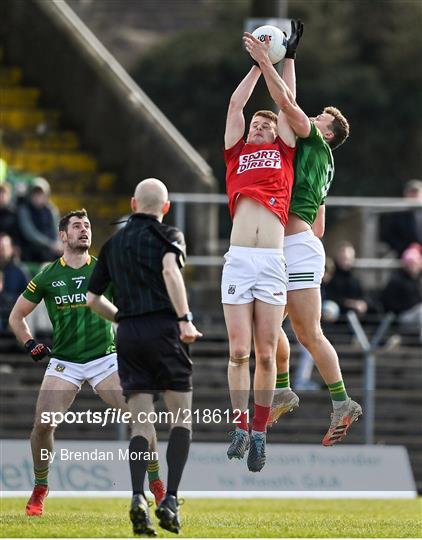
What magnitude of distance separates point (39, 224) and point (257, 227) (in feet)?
27.0

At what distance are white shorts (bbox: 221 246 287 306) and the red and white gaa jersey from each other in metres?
0.32

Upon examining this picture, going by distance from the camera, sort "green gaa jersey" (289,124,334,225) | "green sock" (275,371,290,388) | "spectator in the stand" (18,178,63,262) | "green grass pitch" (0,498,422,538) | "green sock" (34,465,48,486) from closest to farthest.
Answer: "green grass pitch" (0,498,422,538) < "green gaa jersey" (289,124,334,225) < "green sock" (275,371,290,388) < "green sock" (34,465,48,486) < "spectator in the stand" (18,178,63,262)

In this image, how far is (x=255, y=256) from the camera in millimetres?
13555

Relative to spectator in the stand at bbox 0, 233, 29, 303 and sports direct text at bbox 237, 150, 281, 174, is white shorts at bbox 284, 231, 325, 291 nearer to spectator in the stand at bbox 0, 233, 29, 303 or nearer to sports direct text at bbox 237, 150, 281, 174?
sports direct text at bbox 237, 150, 281, 174

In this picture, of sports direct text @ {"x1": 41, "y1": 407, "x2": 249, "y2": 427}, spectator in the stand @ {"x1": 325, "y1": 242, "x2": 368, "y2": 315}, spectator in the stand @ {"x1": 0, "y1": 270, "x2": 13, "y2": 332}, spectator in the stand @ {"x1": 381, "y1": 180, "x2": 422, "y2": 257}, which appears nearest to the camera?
sports direct text @ {"x1": 41, "y1": 407, "x2": 249, "y2": 427}

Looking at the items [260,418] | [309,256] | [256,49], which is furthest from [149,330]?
[256,49]

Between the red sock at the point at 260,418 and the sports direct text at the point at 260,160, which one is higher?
the sports direct text at the point at 260,160

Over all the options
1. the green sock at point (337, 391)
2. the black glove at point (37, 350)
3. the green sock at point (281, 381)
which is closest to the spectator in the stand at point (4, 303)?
the black glove at point (37, 350)

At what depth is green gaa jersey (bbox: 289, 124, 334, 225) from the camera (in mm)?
13867

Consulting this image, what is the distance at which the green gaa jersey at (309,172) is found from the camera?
13867 millimetres

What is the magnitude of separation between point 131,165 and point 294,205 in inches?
459

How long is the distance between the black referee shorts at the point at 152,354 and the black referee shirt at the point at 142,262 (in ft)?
0.30

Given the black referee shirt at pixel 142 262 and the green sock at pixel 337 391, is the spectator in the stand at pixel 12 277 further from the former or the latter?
the black referee shirt at pixel 142 262

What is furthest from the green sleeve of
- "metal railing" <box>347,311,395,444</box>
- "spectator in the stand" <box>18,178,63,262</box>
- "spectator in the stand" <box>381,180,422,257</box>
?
"spectator in the stand" <box>381,180,422,257</box>
